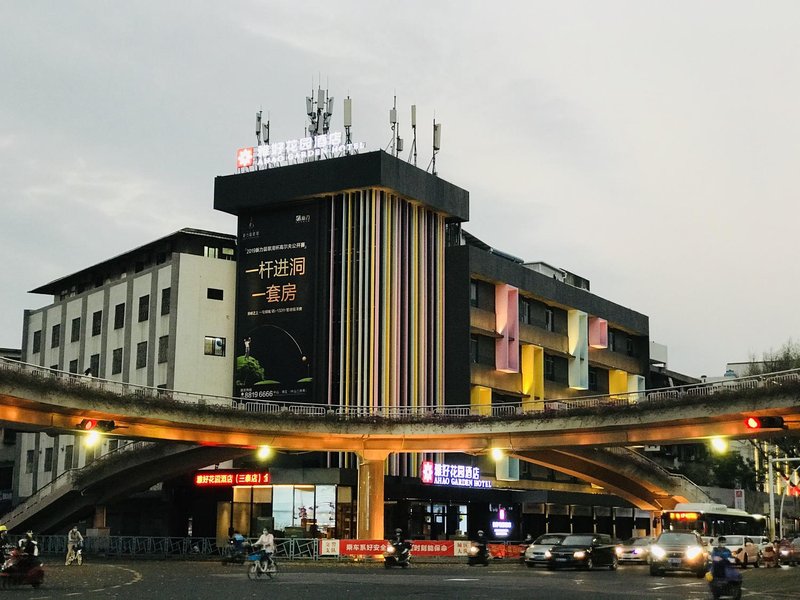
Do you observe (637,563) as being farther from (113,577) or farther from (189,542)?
(113,577)

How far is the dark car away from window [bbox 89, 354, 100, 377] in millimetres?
48864

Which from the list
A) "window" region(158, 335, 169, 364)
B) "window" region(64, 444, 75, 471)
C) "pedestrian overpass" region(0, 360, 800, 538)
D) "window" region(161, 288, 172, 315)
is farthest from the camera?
"window" region(64, 444, 75, 471)

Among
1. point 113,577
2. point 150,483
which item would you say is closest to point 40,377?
point 113,577

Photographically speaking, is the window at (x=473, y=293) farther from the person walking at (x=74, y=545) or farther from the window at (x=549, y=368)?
the person walking at (x=74, y=545)

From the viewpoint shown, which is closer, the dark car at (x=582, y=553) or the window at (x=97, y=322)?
the dark car at (x=582, y=553)

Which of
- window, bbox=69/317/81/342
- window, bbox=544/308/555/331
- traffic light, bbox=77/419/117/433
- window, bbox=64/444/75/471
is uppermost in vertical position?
window, bbox=544/308/555/331

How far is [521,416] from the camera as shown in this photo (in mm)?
62031

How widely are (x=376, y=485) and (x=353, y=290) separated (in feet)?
49.3

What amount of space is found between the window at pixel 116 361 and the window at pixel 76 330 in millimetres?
6989

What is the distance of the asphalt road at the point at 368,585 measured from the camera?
96.5ft

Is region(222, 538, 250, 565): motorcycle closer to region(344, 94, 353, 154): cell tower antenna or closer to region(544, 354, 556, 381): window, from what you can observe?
Answer: region(344, 94, 353, 154): cell tower antenna

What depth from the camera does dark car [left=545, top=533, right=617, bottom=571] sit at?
4853 centimetres

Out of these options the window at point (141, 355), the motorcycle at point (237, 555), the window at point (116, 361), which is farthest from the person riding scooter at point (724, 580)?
the window at point (116, 361)

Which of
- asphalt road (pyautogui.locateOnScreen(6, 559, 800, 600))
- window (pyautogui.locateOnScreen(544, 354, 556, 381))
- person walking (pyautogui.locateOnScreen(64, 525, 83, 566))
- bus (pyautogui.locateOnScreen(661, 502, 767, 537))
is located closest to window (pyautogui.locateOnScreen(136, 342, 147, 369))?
person walking (pyautogui.locateOnScreen(64, 525, 83, 566))
